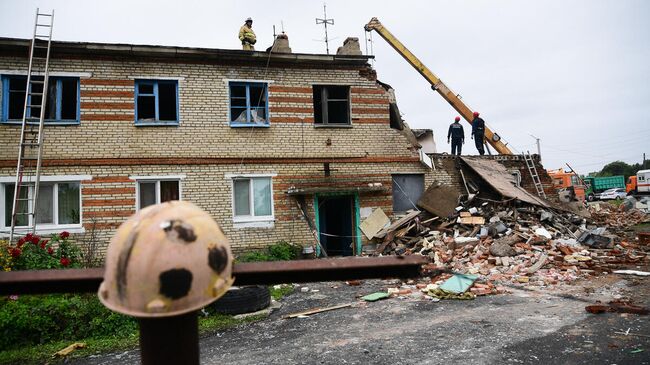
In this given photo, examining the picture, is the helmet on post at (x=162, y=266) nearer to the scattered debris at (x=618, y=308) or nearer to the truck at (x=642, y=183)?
the scattered debris at (x=618, y=308)

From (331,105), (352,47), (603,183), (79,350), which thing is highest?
(352,47)

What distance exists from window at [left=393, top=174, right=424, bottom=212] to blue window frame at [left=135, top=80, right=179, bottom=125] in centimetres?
735

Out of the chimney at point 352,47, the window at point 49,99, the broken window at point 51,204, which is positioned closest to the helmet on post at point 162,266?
the broken window at point 51,204

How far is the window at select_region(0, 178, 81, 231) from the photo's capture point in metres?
10.5

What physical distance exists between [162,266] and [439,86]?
58.0ft

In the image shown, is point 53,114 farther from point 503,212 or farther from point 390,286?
point 503,212

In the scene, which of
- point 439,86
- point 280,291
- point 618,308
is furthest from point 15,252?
point 439,86

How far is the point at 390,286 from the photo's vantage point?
356 inches

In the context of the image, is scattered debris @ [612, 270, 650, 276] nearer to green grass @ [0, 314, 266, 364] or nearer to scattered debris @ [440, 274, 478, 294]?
scattered debris @ [440, 274, 478, 294]

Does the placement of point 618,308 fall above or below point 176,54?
below

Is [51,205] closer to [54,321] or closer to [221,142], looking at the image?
[221,142]

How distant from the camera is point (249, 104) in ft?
40.9

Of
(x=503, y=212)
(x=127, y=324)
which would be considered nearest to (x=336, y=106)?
(x=503, y=212)

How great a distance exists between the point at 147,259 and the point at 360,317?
5.93m
